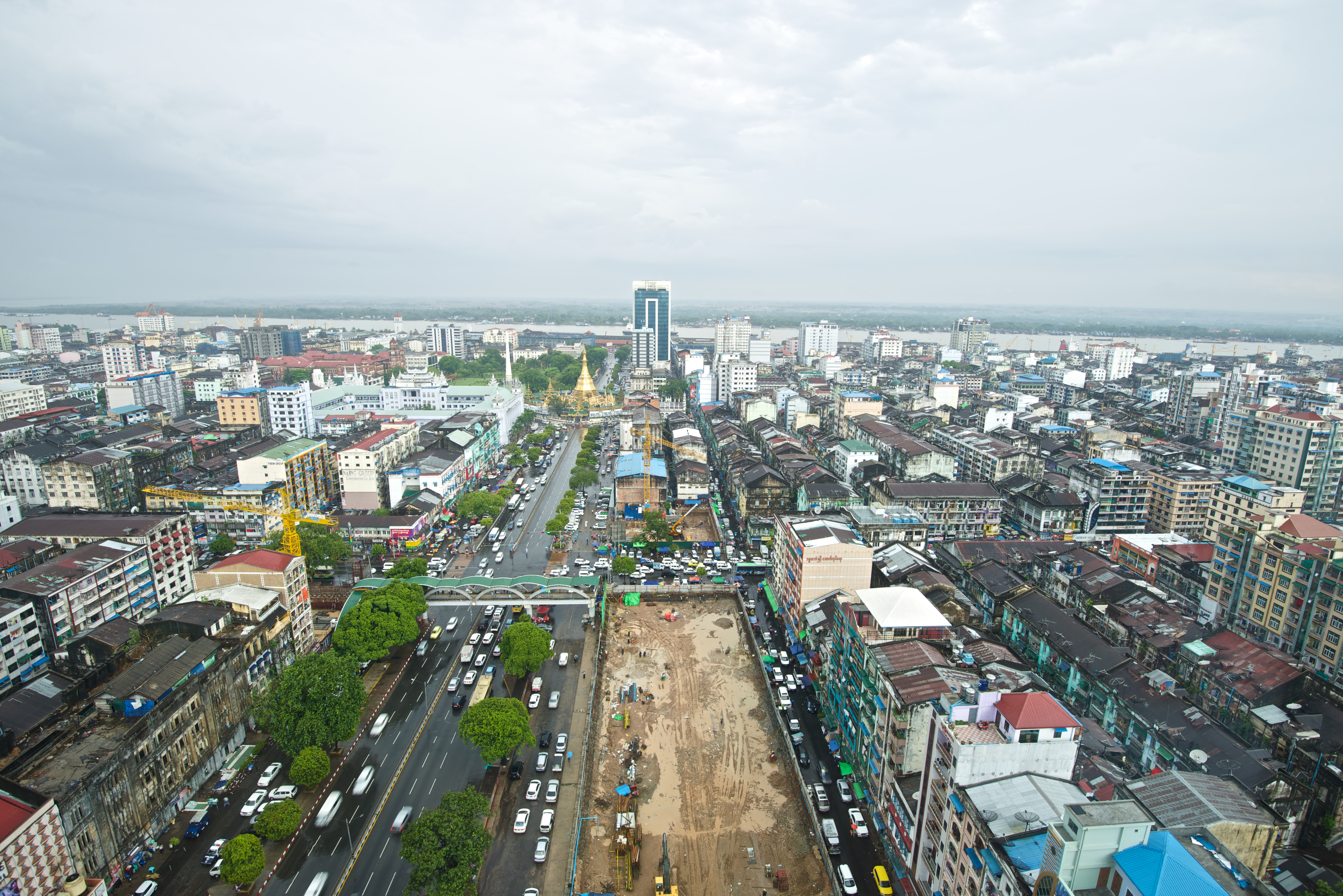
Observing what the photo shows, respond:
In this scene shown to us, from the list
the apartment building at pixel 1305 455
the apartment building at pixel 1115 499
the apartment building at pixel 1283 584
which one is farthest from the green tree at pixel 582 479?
the apartment building at pixel 1305 455

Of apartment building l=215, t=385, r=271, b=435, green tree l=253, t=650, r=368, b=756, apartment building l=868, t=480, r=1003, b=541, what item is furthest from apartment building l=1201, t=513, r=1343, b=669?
apartment building l=215, t=385, r=271, b=435

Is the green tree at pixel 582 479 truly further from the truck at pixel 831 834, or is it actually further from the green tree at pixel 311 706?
the truck at pixel 831 834

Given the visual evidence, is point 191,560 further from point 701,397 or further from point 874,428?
point 701,397

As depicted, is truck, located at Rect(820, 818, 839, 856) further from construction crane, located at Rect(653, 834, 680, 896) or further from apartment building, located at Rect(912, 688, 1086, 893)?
construction crane, located at Rect(653, 834, 680, 896)

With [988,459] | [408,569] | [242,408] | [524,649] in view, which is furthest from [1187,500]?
[242,408]

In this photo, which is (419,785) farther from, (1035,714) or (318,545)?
(318,545)
